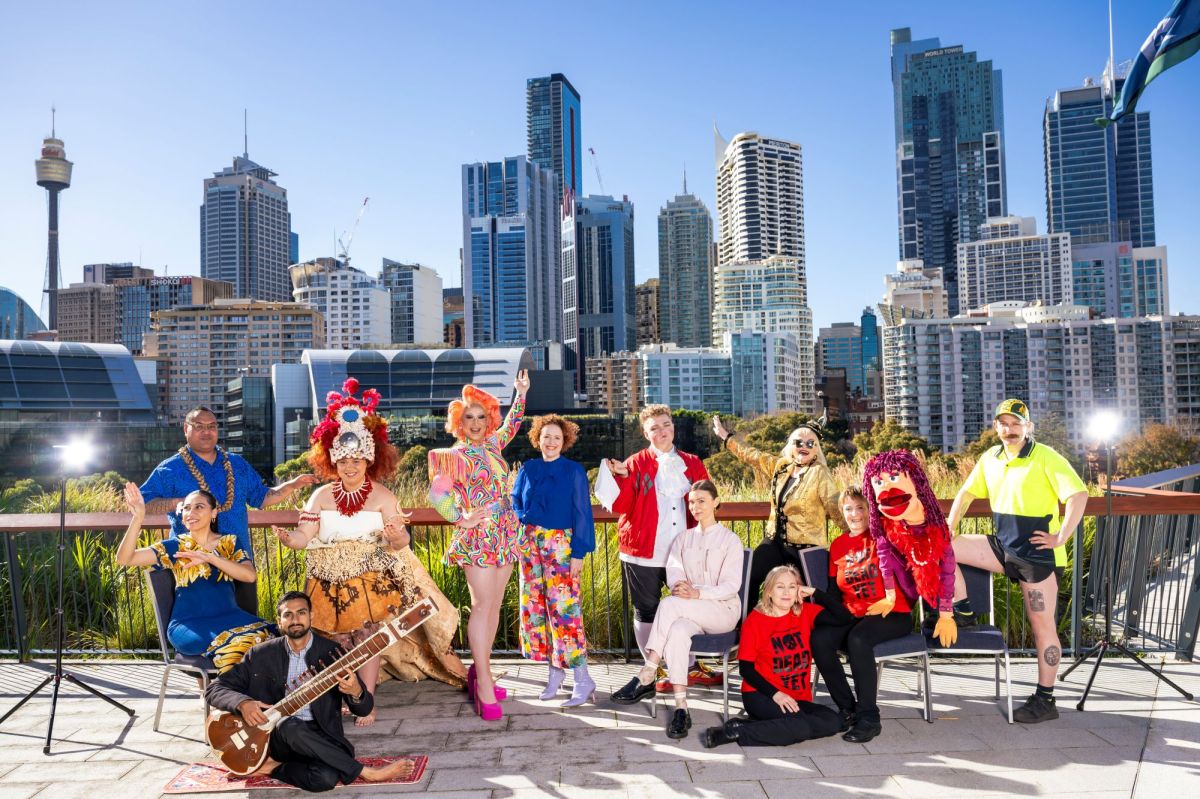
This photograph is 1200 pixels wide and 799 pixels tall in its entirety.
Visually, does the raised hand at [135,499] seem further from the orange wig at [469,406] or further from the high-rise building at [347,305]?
the high-rise building at [347,305]

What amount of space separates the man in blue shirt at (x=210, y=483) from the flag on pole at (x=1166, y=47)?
5.18 m

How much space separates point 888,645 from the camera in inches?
Answer: 165

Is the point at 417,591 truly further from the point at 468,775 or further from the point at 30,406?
the point at 30,406

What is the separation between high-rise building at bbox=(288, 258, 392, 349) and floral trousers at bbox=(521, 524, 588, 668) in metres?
186

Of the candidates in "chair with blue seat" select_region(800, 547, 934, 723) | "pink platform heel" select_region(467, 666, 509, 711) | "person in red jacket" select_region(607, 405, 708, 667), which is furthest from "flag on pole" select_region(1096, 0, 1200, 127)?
"pink platform heel" select_region(467, 666, 509, 711)

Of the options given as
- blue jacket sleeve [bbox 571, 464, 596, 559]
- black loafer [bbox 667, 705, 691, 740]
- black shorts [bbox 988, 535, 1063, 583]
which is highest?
blue jacket sleeve [bbox 571, 464, 596, 559]

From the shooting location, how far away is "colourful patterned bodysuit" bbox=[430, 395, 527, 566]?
451 centimetres

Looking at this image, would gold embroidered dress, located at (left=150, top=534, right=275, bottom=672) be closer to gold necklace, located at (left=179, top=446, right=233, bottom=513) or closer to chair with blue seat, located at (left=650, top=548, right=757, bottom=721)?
gold necklace, located at (left=179, top=446, right=233, bottom=513)

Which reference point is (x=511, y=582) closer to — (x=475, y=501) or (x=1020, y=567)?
(x=475, y=501)

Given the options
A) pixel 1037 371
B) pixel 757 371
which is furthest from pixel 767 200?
pixel 1037 371

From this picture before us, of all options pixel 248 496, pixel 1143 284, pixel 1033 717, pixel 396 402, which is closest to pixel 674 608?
pixel 1033 717

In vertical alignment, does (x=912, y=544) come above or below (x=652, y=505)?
below

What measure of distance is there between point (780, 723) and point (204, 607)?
2805 mm

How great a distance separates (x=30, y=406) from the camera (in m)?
101
